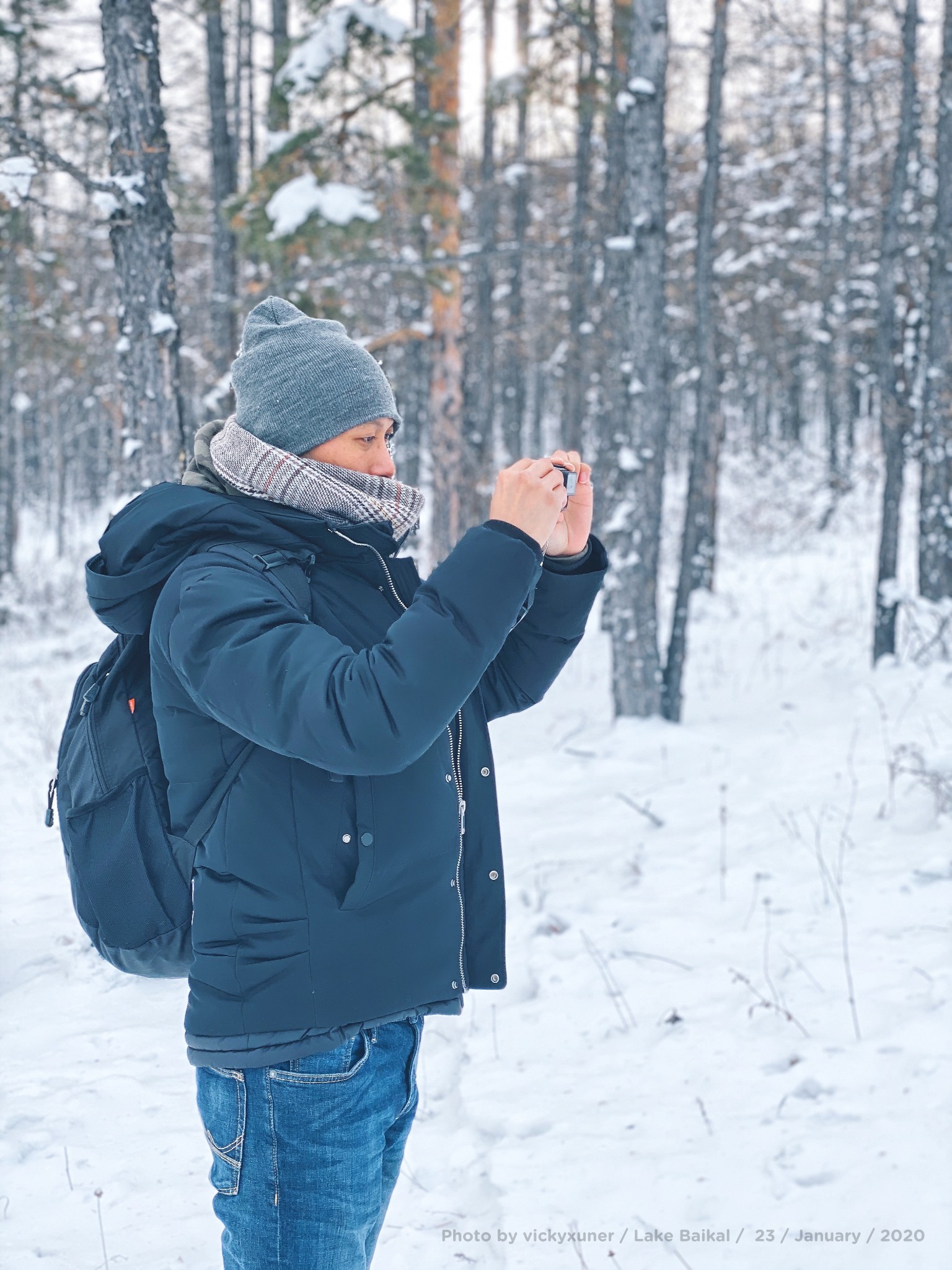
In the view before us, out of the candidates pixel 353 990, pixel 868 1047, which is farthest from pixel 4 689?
pixel 353 990

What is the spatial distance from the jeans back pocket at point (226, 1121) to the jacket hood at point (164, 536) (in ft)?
2.37

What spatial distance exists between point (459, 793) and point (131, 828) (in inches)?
21.9

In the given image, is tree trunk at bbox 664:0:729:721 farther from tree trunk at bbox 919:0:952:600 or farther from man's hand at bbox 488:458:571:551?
man's hand at bbox 488:458:571:551

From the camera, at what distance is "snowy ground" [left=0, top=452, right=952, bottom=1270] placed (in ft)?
9.24

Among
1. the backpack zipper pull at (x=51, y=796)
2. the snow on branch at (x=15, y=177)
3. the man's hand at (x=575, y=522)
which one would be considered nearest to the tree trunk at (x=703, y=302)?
the snow on branch at (x=15, y=177)

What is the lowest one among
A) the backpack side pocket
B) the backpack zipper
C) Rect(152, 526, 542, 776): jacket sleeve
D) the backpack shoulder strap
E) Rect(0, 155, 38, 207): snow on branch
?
the backpack side pocket

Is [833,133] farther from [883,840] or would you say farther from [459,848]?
[459,848]

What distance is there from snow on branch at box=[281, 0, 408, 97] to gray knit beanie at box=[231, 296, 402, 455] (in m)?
7.80

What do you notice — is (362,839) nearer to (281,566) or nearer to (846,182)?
(281,566)

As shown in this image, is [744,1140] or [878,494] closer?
[744,1140]

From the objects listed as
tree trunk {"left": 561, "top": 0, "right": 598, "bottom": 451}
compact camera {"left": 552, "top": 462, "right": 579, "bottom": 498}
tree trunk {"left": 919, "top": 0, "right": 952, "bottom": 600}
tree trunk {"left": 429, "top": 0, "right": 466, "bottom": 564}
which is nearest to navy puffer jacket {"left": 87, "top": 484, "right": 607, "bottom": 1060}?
compact camera {"left": 552, "top": 462, "right": 579, "bottom": 498}

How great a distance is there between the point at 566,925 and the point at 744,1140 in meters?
1.60

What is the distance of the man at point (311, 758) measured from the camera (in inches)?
55.9

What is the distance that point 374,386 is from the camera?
1.77 metres
